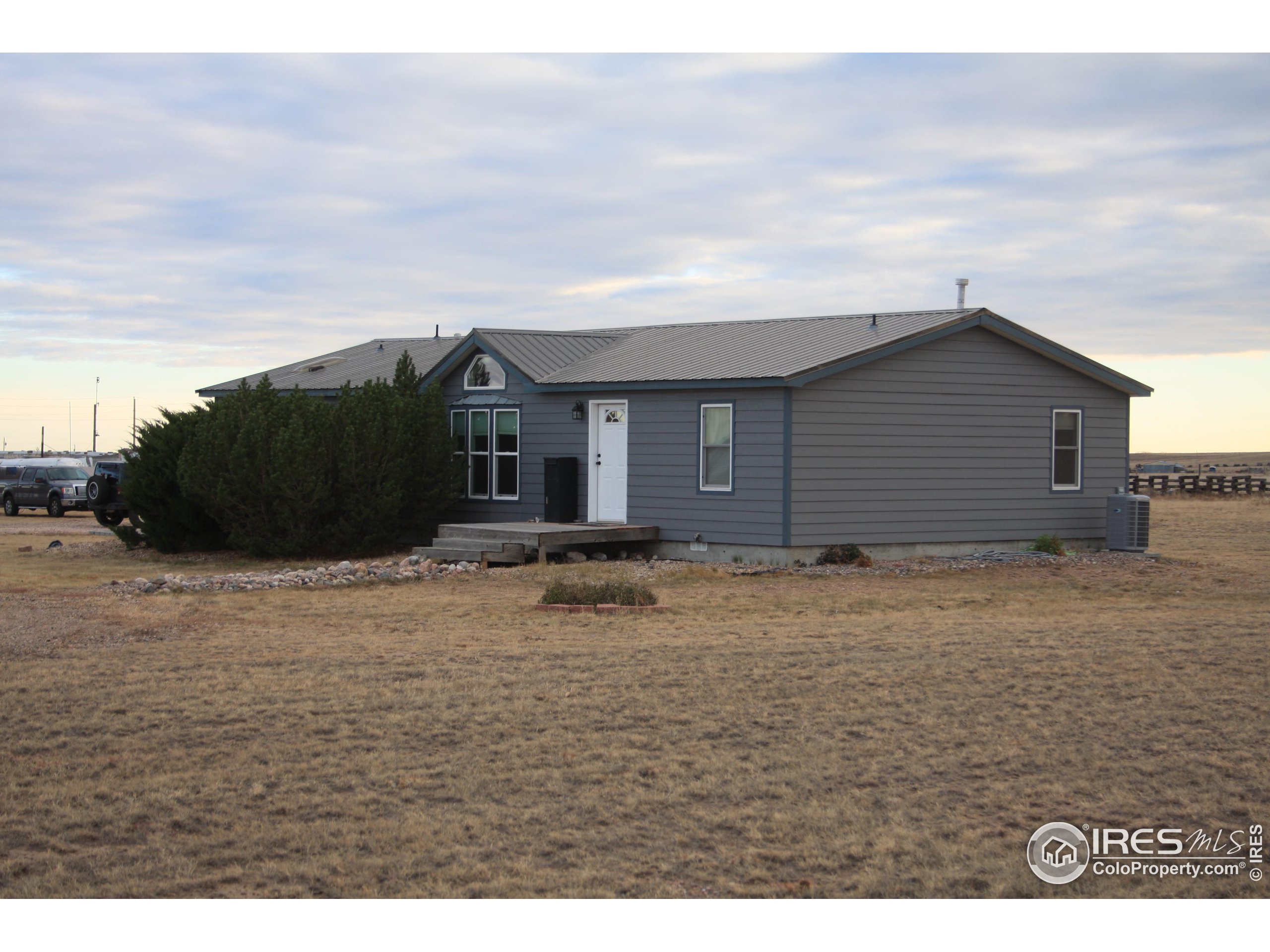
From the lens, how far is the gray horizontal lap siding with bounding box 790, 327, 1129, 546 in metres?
19.2

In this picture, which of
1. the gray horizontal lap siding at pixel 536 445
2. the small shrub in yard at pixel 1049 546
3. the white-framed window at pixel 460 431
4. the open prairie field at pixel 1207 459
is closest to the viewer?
the small shrub in yard at pixel 1049 546

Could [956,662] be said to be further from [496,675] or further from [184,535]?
[184,535]

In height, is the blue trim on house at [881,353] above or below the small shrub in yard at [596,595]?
above

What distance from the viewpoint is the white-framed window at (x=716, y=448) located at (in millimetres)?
19562

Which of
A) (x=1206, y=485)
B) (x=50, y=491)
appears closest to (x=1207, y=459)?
(x=1206, y=485)

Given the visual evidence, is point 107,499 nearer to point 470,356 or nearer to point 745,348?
point 470,356

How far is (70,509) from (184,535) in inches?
656

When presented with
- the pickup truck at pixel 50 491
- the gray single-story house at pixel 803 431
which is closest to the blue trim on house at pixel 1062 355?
the gray single-story house at pixel 803 431

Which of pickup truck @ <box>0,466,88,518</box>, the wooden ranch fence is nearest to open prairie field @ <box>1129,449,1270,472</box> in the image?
the wooden ranch fence

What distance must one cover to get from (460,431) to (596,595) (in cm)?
974

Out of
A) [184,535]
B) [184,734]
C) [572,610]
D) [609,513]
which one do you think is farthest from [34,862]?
[184,535]

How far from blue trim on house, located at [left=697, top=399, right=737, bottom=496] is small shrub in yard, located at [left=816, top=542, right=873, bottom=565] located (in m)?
1.57

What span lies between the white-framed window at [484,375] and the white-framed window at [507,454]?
493mm

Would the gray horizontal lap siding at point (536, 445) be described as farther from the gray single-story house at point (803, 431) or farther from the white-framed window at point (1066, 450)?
the white-framed window at point (1066, 450)
